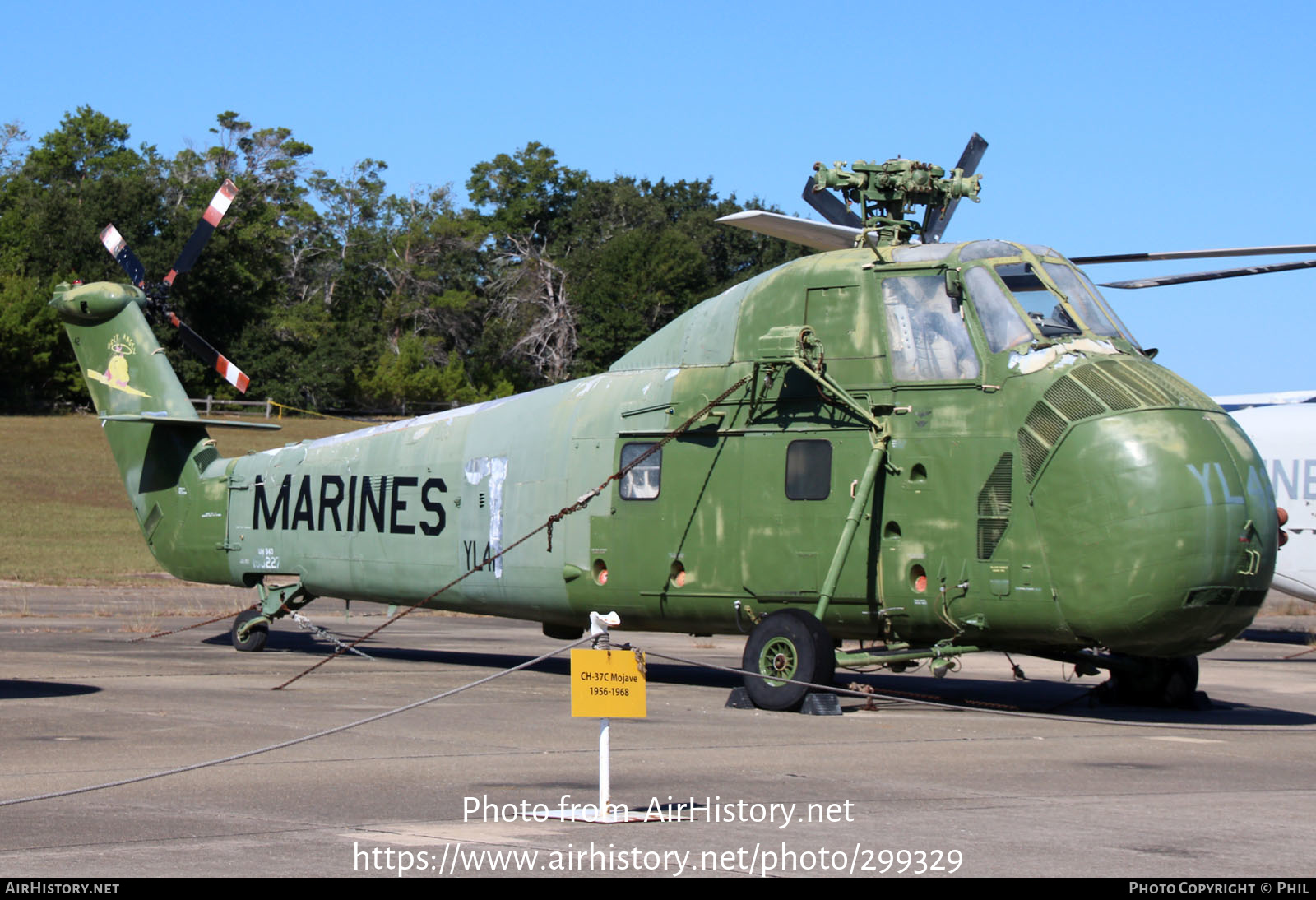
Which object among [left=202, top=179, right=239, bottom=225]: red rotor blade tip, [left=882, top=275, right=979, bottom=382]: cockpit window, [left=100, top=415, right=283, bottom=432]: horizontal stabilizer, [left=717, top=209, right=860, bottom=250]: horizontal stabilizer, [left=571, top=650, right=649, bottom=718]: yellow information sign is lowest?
[left=571, top=650, right=649, bottom=718]: yellow information sign

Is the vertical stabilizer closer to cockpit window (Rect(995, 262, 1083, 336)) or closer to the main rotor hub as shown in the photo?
the main rotor hub

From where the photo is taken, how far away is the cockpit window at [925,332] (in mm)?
14320

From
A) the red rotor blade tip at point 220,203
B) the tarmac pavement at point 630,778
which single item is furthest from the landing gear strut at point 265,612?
the red rotor blade tip at point 220,203

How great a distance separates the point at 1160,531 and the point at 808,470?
3869mm

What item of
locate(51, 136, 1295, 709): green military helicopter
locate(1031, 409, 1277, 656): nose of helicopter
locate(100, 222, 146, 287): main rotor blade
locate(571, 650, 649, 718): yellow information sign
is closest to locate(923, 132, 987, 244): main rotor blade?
locate(51, 136, 1295, 709): green military helicopter

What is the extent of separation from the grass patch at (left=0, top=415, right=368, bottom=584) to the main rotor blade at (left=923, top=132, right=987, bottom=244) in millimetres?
24788

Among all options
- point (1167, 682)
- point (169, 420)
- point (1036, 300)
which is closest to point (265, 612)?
point (169, 420)

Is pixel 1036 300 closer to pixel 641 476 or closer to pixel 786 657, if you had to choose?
pixel 786 657

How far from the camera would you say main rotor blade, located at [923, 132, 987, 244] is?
17.0 metres

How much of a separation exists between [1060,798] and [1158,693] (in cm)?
718

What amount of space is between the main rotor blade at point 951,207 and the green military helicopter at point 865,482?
0.05 meters

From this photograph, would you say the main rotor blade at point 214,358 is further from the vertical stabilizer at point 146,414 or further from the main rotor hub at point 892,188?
the main rotor hub at point 892,188

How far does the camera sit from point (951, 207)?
17078mm
